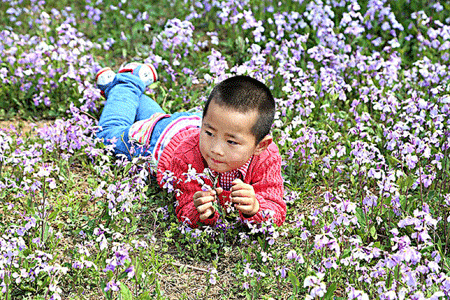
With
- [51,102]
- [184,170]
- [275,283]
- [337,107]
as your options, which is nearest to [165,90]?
[51,102]

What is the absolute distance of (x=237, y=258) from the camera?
4.72m

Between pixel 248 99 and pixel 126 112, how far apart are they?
2263 mm

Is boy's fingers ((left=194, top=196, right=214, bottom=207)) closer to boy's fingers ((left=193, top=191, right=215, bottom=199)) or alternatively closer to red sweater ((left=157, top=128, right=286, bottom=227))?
boy's fingers ((left=193, top=191, right=215, bottom=199))

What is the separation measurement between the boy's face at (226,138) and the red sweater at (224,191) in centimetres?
26

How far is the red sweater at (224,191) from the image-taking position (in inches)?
189

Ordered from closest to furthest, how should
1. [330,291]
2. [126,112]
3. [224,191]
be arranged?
[330,291] → [224,191] → [126,112]

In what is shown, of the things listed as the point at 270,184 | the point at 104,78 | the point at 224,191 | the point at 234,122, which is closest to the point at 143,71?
the point at 104,78

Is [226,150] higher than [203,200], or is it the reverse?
[226,150]

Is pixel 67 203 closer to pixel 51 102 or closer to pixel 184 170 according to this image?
pixel 184 170

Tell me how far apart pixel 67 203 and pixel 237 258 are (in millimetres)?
1685

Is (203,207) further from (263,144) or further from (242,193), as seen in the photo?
(263,144)

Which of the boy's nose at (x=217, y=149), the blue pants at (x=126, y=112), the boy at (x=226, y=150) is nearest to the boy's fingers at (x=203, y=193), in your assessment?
the boy at (x=226, y=150)

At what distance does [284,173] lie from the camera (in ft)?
19.0

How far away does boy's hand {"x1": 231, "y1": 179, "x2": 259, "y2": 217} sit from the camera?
14.7ft
